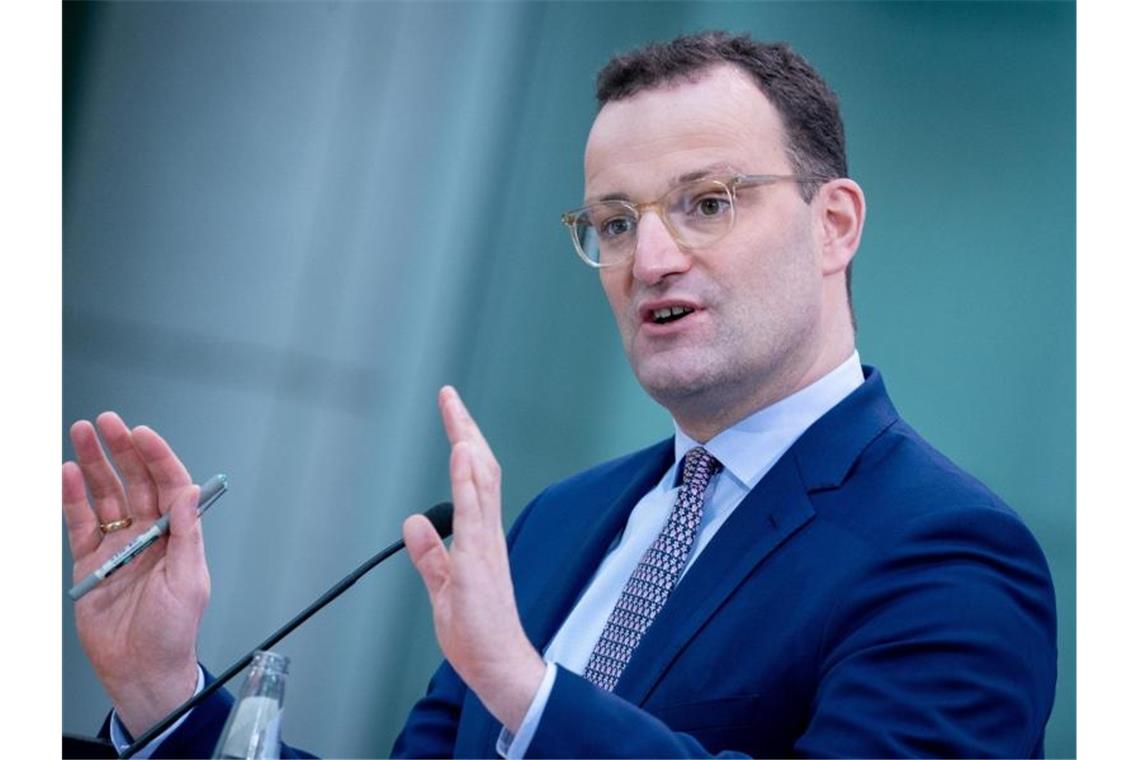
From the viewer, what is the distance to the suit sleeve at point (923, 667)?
106 centimetres

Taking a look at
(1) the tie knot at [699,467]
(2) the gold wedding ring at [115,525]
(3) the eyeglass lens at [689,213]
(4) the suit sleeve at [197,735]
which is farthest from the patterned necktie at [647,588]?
(2) the gold wedding ring at [115,525]

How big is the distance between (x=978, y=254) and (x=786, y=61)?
458 mm

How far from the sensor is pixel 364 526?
246cm

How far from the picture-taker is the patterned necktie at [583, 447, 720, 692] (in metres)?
1.40

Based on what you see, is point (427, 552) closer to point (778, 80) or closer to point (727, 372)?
point (727, 372)

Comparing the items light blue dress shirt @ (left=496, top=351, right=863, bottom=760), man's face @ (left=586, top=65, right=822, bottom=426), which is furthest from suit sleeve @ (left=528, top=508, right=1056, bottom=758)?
man's face @ (left=586, top=65, right=822, bottom=426)

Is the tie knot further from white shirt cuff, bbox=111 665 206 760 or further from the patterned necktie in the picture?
white shirt cuff, bbox=111 665 206 760

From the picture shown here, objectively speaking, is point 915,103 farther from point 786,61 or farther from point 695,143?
point 695,143

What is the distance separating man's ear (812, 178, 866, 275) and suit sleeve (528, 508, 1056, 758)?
502 mm

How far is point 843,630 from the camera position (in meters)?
1.27

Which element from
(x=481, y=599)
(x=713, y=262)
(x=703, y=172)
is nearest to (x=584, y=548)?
(x=713, y=262)

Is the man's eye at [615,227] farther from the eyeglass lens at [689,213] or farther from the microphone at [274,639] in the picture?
the microphone at [274,639]

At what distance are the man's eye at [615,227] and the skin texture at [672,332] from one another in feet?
0.14
